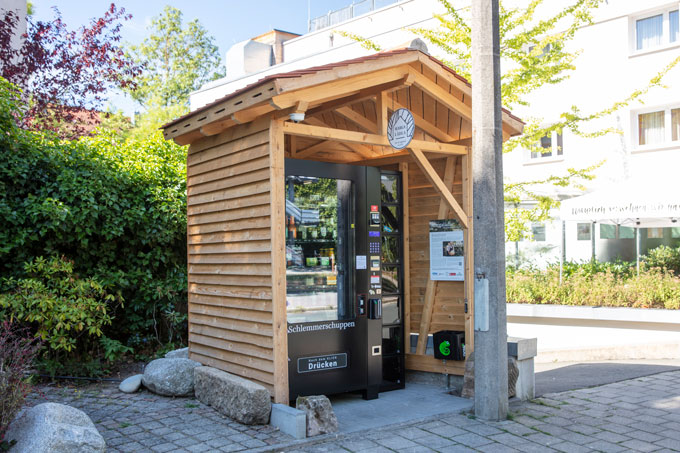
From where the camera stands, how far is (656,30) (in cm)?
1494

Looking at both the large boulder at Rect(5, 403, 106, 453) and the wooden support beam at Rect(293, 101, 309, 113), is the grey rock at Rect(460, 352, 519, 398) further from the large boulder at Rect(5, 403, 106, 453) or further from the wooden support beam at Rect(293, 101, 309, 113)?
the large boulder at Rect(5, 403, 106, 453)

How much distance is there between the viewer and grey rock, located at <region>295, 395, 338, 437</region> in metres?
5.26

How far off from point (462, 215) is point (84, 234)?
4.67 m

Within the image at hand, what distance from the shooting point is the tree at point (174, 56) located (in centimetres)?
3603

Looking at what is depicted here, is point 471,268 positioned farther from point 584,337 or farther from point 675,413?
point 584,337

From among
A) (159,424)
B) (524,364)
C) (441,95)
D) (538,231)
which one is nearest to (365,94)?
(441,95)

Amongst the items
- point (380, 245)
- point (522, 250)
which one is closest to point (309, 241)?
point (380, 245)

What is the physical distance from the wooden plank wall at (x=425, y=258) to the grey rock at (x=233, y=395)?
269 centimetres

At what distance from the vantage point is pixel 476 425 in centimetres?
567

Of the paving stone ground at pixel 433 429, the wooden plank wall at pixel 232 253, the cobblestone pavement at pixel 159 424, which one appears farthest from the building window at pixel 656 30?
the cobblestone pavement at pixel 159 424

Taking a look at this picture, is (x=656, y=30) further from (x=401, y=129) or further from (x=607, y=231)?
(x=401, y=129)

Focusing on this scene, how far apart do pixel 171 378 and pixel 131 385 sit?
1.91 feet

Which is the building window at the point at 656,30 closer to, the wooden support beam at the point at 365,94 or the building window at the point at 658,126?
the building window at the point at 658,126

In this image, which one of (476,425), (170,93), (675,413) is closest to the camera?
(476,425)
